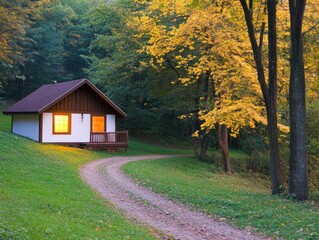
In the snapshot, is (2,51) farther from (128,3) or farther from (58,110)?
(128,3)

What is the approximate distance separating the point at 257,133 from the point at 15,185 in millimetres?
20076

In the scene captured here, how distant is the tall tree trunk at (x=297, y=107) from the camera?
13.0 metres

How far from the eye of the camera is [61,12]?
193ft

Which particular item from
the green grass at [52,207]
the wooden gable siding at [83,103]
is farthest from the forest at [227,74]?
the green grass at [52,207]

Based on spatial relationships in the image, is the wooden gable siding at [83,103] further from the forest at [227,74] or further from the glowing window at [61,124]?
the forest at [227,74]

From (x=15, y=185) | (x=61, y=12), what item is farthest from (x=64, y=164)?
(x=61, y=12)

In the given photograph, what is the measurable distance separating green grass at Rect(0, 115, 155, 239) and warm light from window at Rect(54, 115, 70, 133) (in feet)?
33.6

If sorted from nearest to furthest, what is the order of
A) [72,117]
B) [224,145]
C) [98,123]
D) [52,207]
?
[52,207], [224,145], [72,117], [98,123]

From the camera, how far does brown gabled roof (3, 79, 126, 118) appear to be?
2848 cm

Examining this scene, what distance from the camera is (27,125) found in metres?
30.6

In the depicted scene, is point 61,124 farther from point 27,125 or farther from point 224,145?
point 224,145

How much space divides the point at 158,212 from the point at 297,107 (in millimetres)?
5698

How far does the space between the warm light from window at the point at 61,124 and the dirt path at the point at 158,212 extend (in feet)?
40.0

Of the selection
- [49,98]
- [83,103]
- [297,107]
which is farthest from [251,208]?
[49,98]
